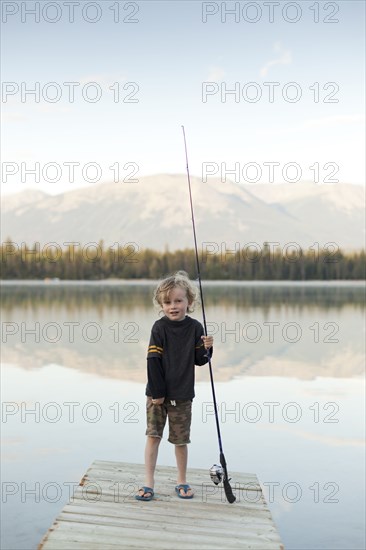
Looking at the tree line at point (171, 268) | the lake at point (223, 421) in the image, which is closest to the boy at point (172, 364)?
the lake at point (223, 421)

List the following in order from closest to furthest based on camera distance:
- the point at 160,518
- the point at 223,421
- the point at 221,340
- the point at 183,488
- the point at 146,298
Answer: the point at 160,518 → the point at 183,488 → the point at 223,421 → the point at 221,340 → the point at 146,298

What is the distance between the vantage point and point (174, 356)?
4898 millimetres

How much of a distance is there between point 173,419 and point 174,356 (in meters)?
0.46

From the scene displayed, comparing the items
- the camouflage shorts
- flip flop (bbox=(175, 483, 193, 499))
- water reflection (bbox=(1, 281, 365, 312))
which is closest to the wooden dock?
flip flop (bbox=(175, 483, 193, 499))

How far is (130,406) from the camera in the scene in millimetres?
10430

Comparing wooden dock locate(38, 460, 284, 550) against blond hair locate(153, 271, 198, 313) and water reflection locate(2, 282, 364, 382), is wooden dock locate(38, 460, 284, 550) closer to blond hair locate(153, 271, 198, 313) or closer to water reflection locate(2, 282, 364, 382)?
blond hair locate(153, 271, 198, 313)

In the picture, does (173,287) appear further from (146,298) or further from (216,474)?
(146,298)

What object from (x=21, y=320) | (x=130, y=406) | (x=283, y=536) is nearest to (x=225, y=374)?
(x=130, y=406)

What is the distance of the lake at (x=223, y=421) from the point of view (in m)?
6.14

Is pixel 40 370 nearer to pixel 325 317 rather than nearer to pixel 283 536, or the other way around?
pixel 283 536

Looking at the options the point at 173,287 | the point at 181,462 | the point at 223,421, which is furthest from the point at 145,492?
the point at 223,421

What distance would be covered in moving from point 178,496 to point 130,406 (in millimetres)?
5446

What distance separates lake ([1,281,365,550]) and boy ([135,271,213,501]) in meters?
1.34

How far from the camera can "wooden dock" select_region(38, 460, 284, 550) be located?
424cm
